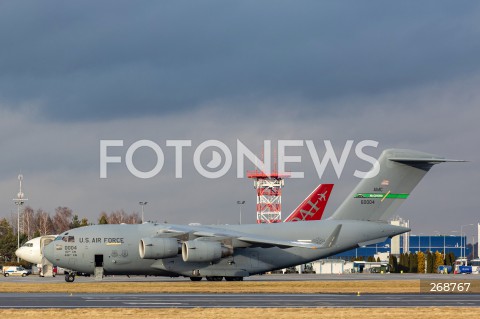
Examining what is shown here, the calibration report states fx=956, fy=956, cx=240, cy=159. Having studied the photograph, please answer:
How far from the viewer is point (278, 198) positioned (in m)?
152

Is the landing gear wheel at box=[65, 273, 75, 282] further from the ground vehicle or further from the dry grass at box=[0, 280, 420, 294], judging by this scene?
the ground vehicle

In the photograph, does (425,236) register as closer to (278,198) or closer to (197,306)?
(278,198)

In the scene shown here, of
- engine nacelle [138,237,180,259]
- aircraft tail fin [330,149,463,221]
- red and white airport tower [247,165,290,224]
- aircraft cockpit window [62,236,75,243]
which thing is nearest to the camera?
engine nacelle [138,237,180,259]

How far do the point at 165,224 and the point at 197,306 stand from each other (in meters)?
29.3

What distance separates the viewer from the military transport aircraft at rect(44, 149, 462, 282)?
63.1 m

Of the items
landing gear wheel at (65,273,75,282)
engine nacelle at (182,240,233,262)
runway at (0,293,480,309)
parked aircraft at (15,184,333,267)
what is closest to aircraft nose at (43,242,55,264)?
landing gear wheel at (65,273,75,282)

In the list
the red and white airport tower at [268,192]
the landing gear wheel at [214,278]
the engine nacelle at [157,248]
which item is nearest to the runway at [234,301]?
the engine nacelle at [157,248]

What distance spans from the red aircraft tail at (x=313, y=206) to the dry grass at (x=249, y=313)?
176 ft

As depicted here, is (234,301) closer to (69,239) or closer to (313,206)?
(69,239)

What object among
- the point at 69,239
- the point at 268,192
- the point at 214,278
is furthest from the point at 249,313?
the point at 268,192

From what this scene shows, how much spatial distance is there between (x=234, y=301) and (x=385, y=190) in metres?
30.2

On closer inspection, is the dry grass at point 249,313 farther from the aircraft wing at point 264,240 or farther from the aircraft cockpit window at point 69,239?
the aircraft cockpit window at point 69,239

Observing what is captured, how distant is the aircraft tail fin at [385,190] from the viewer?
221 feet

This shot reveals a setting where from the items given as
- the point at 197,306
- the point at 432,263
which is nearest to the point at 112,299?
the point at 197,306
